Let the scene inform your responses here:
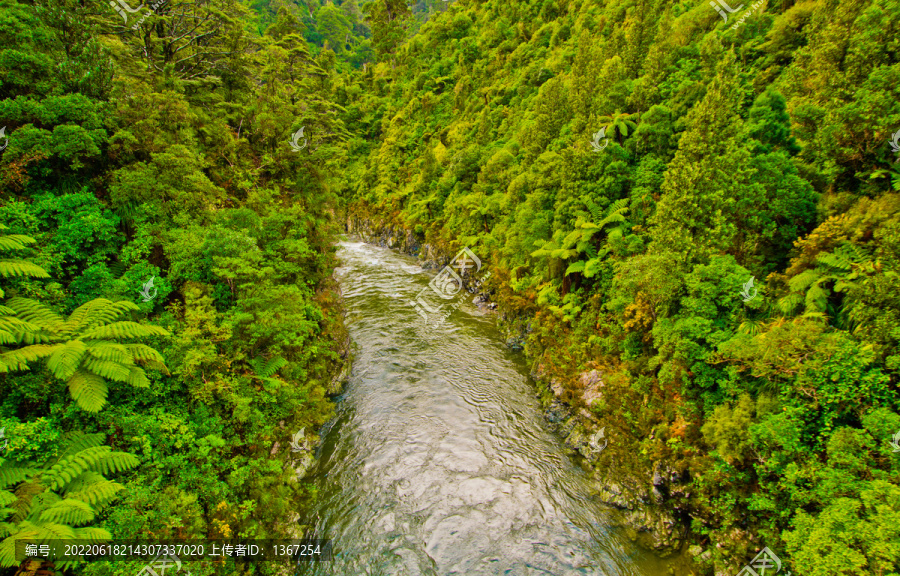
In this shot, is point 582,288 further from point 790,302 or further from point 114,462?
point 114,462

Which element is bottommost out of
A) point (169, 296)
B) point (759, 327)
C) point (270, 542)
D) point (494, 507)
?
point (270, 542)

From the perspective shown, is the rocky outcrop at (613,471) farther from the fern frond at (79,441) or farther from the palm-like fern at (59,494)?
the fern frond at (79,441)

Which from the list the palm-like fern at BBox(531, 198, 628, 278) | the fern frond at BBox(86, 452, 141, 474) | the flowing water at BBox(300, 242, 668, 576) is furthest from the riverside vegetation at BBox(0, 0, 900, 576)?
the flowing water at BBox(300, 242, 668, 576)

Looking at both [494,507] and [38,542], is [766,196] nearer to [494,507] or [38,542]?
[494,507]

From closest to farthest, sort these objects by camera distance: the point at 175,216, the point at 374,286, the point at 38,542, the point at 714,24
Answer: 1. the point at 38,542
2. the point at 175,216
3. the point at 714,24
4. the point at 374,286

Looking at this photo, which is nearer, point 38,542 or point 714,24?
point 38,542

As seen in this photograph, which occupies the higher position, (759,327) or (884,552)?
(759,327)

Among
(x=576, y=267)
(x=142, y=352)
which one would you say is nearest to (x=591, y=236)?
(x=576, y=267)

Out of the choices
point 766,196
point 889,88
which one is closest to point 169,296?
point 766,196

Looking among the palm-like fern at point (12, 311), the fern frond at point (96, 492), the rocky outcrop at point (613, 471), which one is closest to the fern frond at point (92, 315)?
the palm-like fern at point (12, 311)
